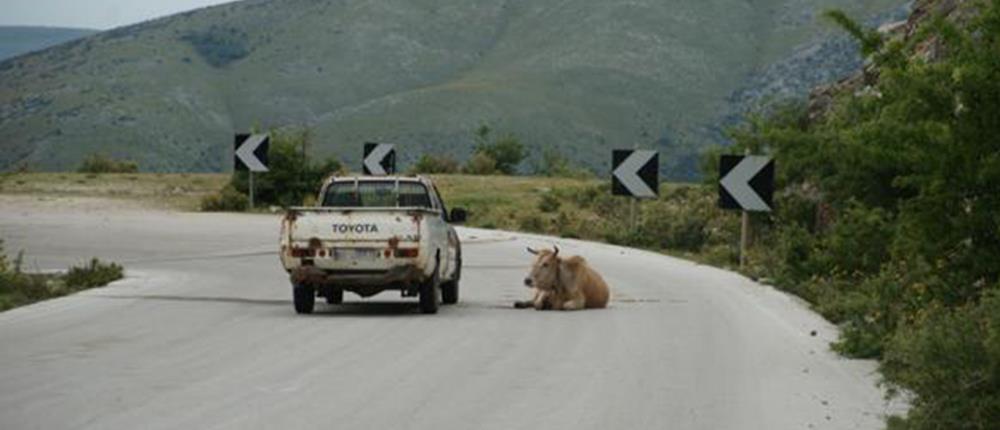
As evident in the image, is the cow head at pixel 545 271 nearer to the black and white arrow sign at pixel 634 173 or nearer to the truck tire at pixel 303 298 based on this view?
the truck tire at pixel 303 298

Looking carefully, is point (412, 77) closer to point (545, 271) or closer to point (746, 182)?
point (746, 182)

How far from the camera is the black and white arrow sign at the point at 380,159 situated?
46.4 metres

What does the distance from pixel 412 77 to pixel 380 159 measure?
128m

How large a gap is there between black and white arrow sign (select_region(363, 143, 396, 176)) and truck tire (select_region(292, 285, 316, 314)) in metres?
25.5

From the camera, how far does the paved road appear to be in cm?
1220

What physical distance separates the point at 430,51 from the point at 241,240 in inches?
5702

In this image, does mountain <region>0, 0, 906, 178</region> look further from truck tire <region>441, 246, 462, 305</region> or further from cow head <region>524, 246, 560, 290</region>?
cow head <region>524, 246, 560, 290</region>

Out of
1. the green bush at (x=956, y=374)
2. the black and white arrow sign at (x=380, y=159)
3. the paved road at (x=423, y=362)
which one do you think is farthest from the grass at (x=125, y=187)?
the green bush at (x=956, y=374)

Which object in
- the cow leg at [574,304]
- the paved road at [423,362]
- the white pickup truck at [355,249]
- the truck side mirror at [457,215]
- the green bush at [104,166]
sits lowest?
the paved road at [423,362]

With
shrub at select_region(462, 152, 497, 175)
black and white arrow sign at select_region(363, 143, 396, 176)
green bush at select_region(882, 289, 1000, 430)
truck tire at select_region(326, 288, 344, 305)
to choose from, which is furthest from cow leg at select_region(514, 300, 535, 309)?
shrub at select_region(462, 152, 497, 175)

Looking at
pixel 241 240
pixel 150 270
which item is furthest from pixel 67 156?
pixel 150 270

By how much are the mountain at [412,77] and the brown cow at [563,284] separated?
106085 mm

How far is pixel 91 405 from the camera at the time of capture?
12.4 meters

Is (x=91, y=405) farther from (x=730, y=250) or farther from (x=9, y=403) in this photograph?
(x=730, y=250)
